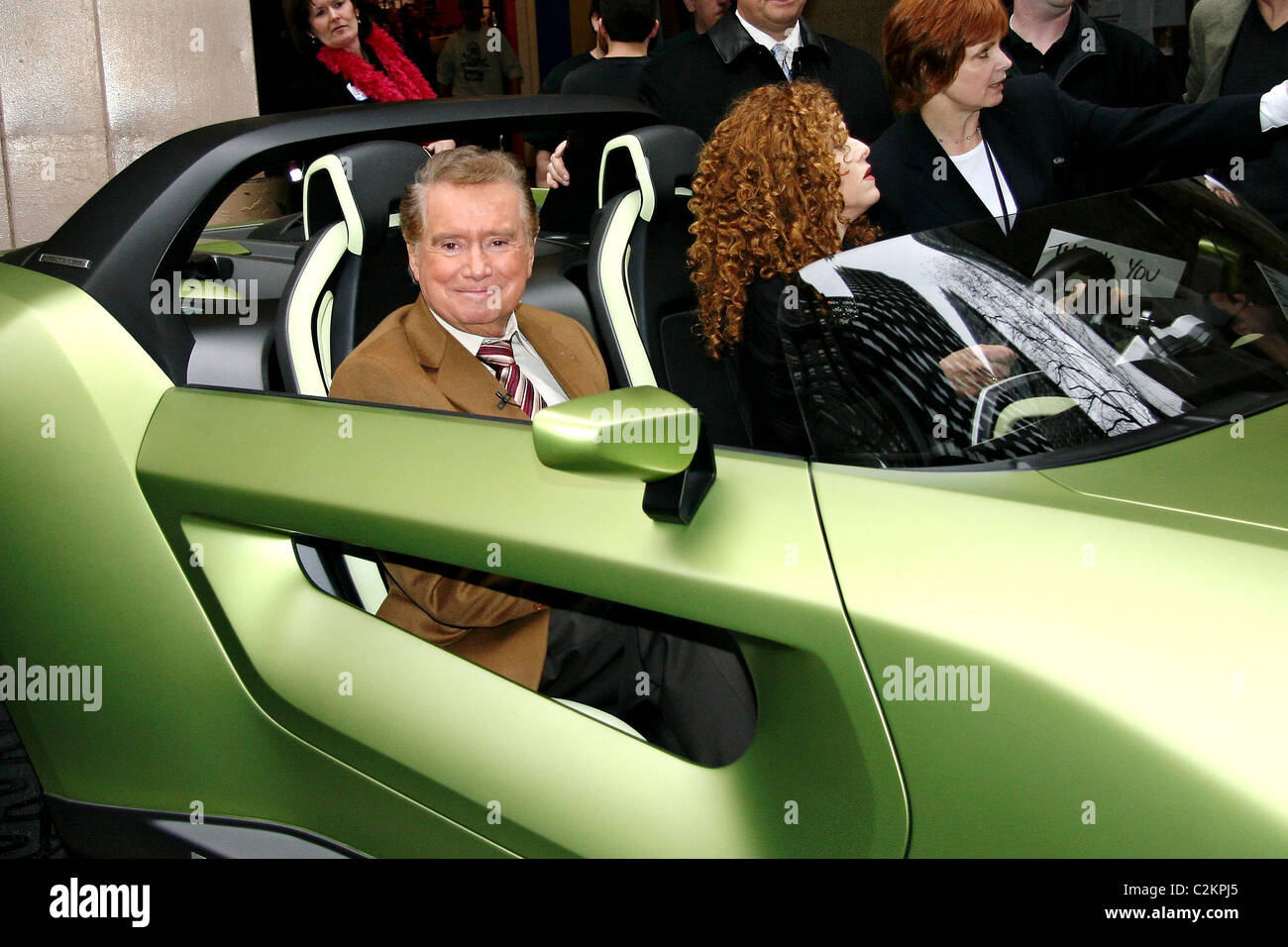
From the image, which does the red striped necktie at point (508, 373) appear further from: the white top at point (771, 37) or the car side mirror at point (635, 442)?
the white top at point (771, 37)

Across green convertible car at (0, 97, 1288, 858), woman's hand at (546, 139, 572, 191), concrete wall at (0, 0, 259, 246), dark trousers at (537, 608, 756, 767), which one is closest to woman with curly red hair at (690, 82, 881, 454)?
green convertible car at (0, 97, 1288, 858)

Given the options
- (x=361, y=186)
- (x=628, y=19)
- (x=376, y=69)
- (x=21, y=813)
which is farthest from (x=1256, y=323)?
(x=376, y=69)

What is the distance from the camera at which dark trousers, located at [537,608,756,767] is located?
1.83m

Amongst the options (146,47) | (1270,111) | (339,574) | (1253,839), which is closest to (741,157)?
(1270,111)

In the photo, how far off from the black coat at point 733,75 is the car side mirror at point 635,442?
248cm

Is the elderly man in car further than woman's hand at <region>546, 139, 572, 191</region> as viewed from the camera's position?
No

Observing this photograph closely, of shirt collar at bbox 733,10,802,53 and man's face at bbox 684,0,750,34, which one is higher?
man's face at bbox 684,0,750,34

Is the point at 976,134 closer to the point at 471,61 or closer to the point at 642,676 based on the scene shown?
the point at 642,676

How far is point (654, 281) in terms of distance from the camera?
2.84 m

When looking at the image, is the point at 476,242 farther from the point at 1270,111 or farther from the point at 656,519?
the point at 1270,111

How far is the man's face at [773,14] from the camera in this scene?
3684 millimetres
